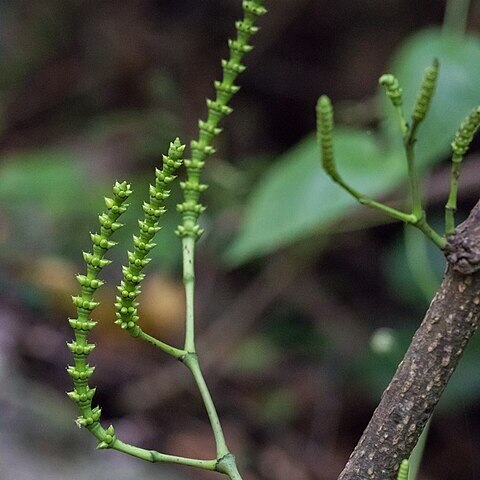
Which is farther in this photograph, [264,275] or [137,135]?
[137,135]

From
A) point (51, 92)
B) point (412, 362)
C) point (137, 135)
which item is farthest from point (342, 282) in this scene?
point (412, 362)

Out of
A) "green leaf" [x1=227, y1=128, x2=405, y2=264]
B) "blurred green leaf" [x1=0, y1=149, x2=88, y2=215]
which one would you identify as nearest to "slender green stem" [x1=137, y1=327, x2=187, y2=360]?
"green leaf" [x1=227, y1=128, x2=405, y2=264]

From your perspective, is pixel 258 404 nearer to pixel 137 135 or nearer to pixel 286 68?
pixel 137 135

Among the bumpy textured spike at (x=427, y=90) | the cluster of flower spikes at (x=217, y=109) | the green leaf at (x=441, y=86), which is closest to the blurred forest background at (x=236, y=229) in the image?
the green leaf at (x=441, y=86)

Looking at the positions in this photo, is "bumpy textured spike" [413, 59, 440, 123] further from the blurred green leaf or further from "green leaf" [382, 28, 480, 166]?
the blurred green leaf

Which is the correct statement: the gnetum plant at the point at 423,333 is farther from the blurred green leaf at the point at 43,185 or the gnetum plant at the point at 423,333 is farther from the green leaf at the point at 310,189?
the blurred green leaf at the point at 43,185

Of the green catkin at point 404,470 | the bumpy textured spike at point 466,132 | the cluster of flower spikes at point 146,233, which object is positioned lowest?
the green catkin at point 404,470
